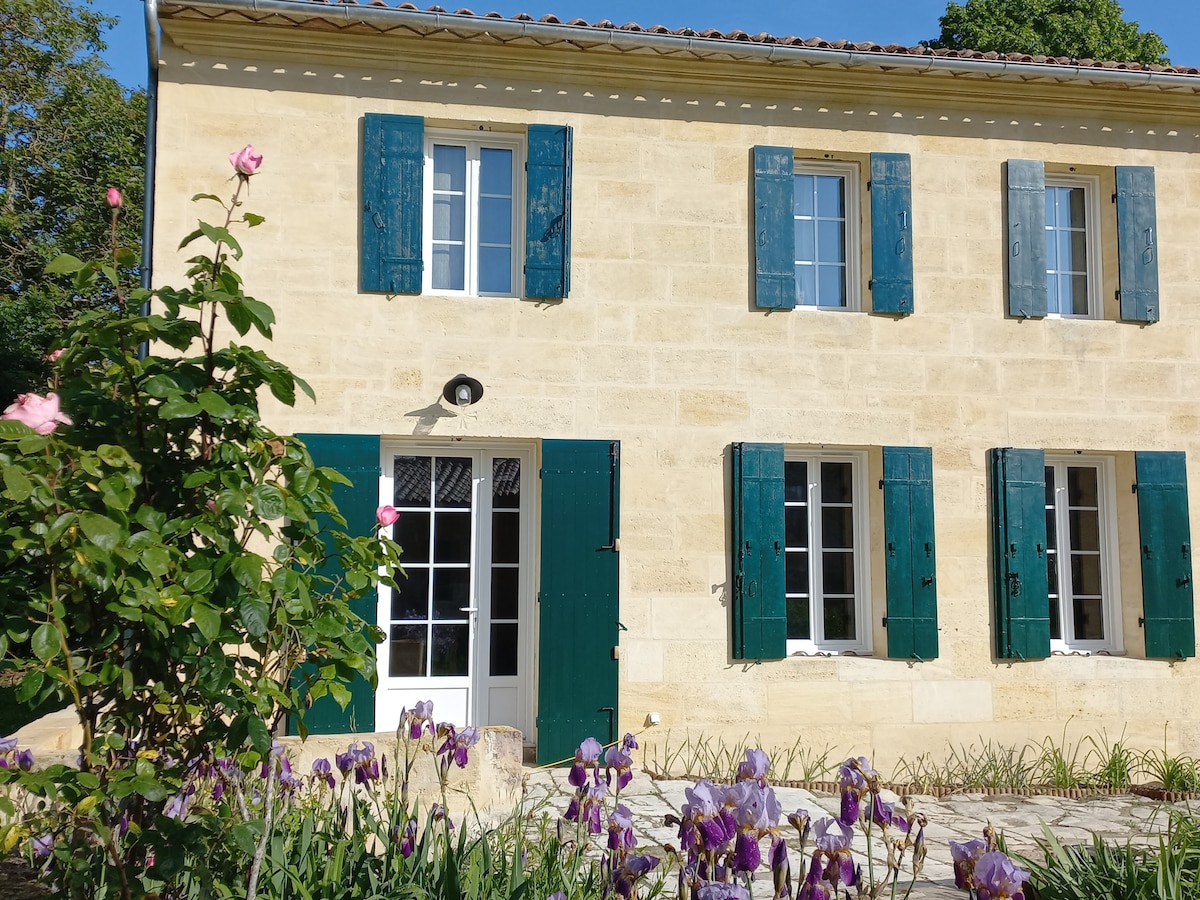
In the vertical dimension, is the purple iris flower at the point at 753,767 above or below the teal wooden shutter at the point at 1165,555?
below

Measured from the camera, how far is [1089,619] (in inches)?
305

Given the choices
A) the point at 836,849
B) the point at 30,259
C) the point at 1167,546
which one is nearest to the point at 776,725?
the point at 1167,546

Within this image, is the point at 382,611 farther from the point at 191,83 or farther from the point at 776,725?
the point at 191,83

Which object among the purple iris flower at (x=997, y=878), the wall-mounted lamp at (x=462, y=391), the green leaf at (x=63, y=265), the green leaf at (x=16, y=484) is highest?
the wall-mounted lamp at (x=462, y=391)

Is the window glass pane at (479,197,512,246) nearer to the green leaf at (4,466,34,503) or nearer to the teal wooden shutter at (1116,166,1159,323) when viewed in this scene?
the teal wooden shutter at (1116,166,1159,323)

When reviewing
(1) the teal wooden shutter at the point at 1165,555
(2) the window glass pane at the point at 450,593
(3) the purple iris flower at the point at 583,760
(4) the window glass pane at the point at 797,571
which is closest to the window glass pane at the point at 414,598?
(2) the window glass pane at the point at 450,593

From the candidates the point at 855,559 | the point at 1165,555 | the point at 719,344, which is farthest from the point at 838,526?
the point at 1165,555

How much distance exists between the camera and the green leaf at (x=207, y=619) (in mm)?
2139

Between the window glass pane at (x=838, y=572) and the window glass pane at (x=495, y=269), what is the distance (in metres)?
3.08

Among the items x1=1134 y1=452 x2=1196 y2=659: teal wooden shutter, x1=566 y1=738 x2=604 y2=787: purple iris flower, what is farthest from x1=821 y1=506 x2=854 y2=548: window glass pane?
x1=566 y1=738 x2=604 y2=787: purple iris flower

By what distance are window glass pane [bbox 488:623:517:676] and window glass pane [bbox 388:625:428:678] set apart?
1.59 feet

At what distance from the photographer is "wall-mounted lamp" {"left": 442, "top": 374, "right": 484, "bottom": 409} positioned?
677cm

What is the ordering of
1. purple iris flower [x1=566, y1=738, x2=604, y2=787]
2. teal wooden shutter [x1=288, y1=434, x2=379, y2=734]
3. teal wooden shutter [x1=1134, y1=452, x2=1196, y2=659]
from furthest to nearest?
1. teal wooden shutter [x1=1134, y1=452, x2=1196, y2=659]
2. teal wooden shutter [x1=288, y1=434, x2=379, y2=734]
3. purple iris flower [x1=566, y1=738, x2=604, y2=787]

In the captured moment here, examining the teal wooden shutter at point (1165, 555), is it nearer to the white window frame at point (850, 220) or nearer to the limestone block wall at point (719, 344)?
the limestone block wall at point (719, 344)
